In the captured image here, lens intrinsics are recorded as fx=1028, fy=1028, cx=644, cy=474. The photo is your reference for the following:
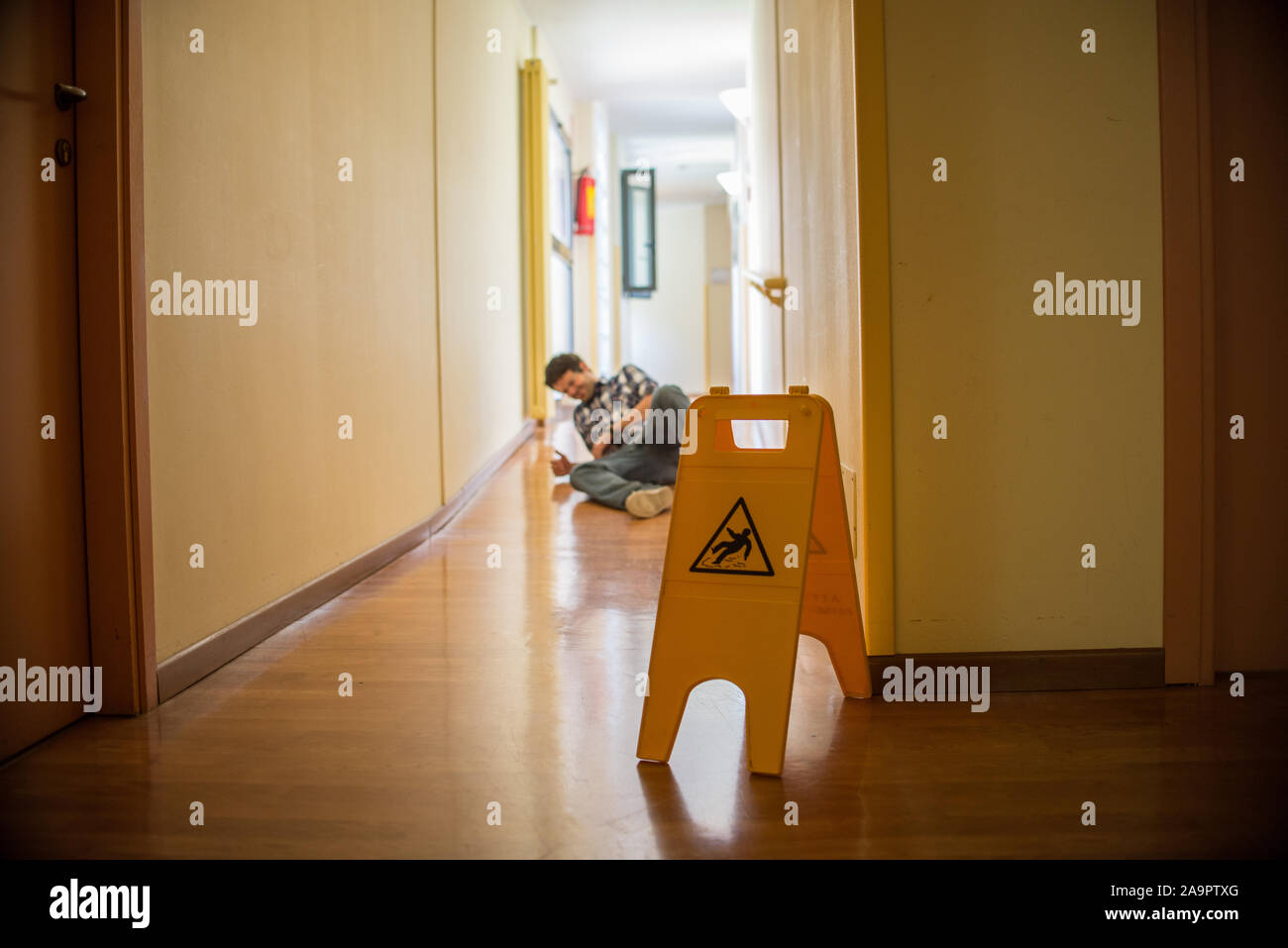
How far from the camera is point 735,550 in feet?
5.82

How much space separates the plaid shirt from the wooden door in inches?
134

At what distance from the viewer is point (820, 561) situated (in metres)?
2.00

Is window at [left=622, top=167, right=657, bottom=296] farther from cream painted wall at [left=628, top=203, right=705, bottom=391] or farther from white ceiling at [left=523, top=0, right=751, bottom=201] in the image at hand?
cream painted wall at [left=628, top=203, right=705, bottom=391]

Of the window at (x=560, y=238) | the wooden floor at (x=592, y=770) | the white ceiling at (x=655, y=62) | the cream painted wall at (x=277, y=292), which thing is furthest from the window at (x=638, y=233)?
the wooden floor at (x=592, y=770)

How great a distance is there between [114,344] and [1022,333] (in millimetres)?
1807

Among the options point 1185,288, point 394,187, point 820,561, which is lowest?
point 820,561

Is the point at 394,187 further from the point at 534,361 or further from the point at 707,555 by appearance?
the point at 534,361

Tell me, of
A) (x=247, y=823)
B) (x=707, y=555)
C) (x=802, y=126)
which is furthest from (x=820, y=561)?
(x=802, y=126)

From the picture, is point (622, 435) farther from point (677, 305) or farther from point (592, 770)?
point (677, 305)

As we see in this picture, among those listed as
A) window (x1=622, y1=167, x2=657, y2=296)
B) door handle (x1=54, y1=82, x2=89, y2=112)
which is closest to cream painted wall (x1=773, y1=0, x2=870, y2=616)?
door handle (x1=54, y1=82, x2=89, y2=112)

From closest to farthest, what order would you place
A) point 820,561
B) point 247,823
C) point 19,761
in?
point 247,823, point 19,761, point 820,561

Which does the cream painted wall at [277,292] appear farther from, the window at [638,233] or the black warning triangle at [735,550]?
the window at [638,233]
